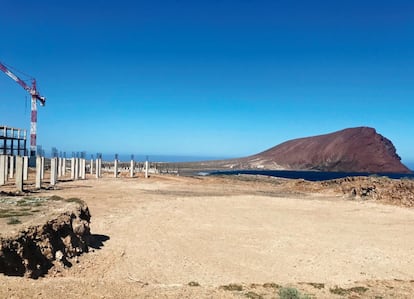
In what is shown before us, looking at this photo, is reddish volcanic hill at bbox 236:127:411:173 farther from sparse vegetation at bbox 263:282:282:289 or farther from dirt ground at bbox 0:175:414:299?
sparse vegetation at bbox 263:282:282:289

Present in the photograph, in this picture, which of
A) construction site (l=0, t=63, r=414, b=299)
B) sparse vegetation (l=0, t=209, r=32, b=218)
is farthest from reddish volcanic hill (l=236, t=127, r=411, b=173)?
sparse vegetation (l=0, t=209, r=32, b=218)

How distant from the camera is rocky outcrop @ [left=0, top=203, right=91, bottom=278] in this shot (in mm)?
10391

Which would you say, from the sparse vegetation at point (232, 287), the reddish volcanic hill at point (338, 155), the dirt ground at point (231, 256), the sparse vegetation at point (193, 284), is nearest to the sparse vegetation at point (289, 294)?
the dirt ground at point (231, 256)

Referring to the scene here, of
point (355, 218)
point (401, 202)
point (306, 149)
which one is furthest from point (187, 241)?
point (306, 149)

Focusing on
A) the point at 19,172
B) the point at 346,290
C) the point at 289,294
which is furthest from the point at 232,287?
the point at 19,172

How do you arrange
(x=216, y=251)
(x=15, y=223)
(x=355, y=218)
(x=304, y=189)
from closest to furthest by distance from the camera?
(x=15, y=223), (x=216, y=251), (x=355, y=218), (x=304, y=189)

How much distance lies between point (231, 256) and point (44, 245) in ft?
21.7

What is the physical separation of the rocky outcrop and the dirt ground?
1.36ft

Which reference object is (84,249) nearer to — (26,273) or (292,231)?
(26,273)

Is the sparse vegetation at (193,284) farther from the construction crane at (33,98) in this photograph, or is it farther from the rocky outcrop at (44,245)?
the construction crane at (33,98)

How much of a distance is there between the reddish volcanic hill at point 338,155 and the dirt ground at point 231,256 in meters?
128

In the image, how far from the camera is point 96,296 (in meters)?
9.07

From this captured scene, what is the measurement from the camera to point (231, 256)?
15266 mm

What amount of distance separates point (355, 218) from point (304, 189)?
20.9m
